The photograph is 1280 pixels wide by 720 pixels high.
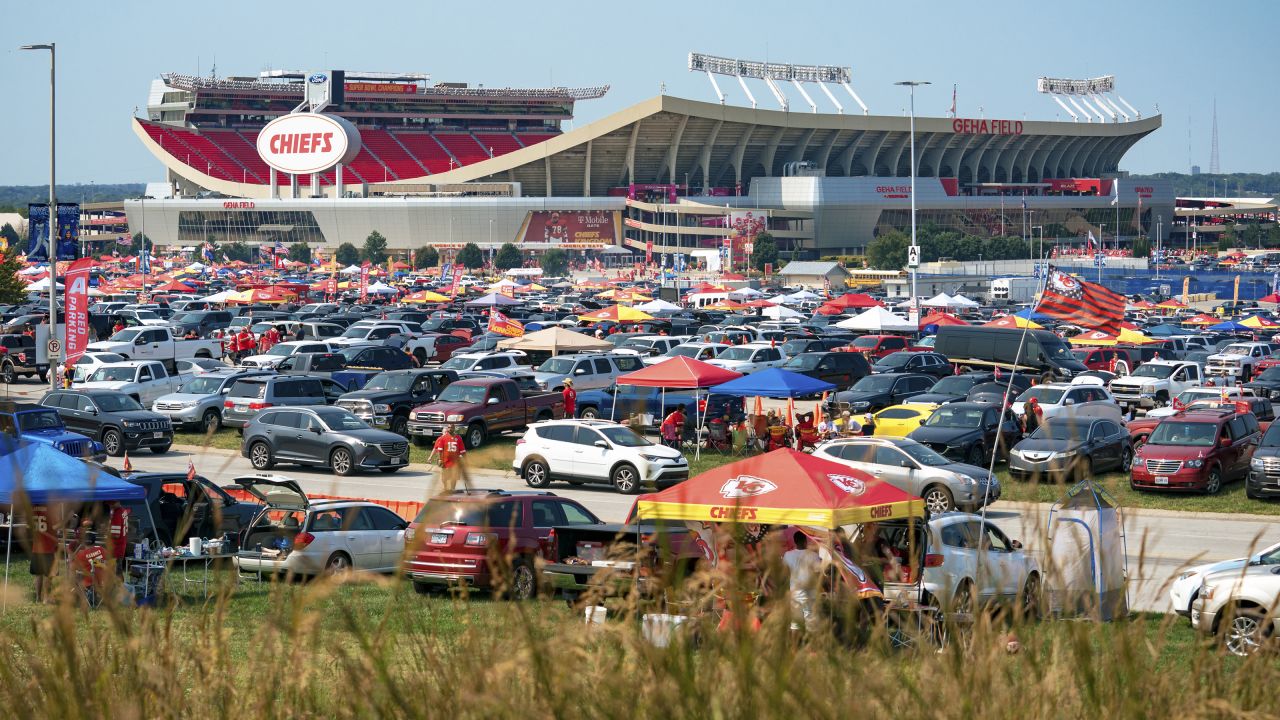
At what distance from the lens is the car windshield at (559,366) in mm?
36469

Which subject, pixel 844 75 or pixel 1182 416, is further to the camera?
pixel 844 75

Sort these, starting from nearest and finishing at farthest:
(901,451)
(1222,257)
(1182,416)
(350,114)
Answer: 1. (901,451)
2. (1182,416)
3. (1222,257)
4. (350,114)

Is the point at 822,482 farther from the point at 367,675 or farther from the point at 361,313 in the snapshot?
the point at 361,313

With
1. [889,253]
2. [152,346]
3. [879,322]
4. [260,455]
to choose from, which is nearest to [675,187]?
[889,253]

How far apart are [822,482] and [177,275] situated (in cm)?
8207

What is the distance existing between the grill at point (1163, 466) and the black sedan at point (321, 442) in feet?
44.5

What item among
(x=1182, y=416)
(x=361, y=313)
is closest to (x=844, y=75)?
(x=361, y=313)

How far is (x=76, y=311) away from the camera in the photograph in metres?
31.4

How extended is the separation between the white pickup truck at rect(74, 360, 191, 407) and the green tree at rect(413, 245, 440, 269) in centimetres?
10717

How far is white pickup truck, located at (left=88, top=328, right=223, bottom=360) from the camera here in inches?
1662

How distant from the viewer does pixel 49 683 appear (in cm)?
493

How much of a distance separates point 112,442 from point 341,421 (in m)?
5.10

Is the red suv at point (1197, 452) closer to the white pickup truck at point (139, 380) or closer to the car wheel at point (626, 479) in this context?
the car wheel at point (626, 479)

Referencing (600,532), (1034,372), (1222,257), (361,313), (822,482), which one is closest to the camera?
(822,482)
